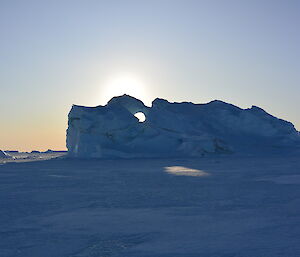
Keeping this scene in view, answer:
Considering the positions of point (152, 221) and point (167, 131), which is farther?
point (167, 131)

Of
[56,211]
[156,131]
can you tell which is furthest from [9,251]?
[156,131]

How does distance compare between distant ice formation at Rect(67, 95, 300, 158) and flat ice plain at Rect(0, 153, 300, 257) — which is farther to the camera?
distant ice formation at Rect(67, 95, 300, 158)

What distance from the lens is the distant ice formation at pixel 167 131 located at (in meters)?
26.9

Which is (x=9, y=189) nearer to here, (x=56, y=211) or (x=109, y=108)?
(x=56, y=211)

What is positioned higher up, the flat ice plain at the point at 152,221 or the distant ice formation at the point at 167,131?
the distant ice formation at the point at 167,131

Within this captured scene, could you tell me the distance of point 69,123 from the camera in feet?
93.6

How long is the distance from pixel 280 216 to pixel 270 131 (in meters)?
27.4

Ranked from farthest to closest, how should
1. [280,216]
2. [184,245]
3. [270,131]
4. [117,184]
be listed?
[270,131] < [117,184] < [280,216] < [184,245]

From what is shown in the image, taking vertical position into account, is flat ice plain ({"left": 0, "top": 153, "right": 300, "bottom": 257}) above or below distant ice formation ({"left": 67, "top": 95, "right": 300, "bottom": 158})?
below

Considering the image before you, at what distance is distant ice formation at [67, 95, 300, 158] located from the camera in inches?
1061

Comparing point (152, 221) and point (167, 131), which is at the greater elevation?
point (167, 131)

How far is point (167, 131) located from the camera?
2859 centimetres

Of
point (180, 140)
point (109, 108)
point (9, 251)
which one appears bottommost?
point (9, 251)

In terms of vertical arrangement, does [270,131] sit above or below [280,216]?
above
